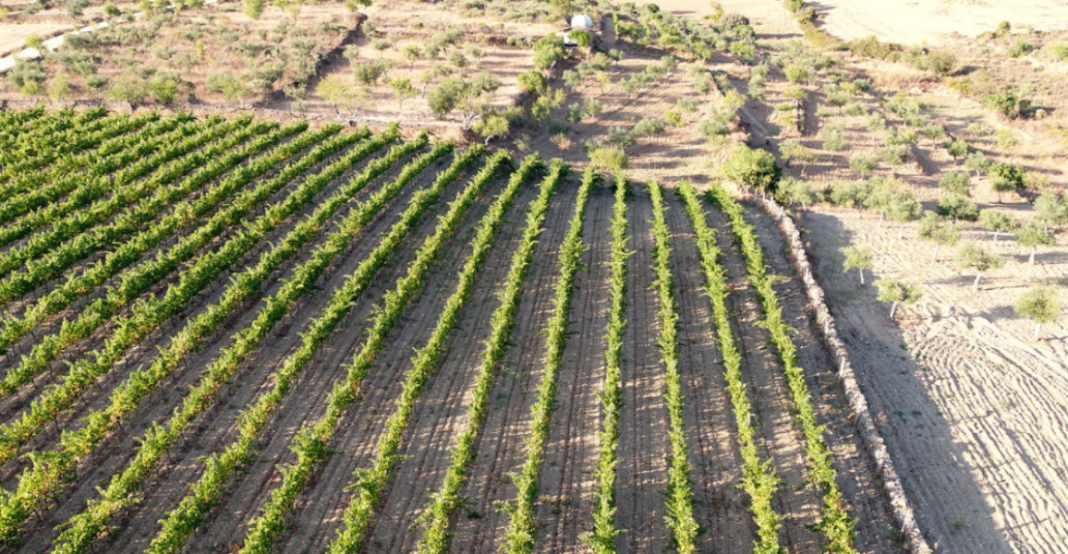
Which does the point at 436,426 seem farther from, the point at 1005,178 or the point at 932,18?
the point at 932,18

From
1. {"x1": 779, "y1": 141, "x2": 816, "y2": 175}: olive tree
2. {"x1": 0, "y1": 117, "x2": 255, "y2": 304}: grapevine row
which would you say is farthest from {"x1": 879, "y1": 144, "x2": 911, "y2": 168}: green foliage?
{"x1": 0, "y1": 117, "x2": 255, "y2": 304}: grapevine row

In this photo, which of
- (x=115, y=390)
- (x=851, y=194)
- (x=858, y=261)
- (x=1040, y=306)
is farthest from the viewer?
(x=851, y=194)

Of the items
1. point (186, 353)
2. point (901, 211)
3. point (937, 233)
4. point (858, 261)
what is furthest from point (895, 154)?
point (186, 353)

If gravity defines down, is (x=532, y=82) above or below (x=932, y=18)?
below

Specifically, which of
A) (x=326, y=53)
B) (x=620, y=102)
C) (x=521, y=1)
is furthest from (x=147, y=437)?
(x=521, y=1)

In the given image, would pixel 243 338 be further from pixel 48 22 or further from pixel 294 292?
pixel 48 22

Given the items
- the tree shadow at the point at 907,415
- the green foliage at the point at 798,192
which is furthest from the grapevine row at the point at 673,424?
the green foliage at the point at 798,192

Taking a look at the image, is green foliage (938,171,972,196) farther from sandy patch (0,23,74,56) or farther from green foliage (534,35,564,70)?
sandy patch (0,23,74,56)

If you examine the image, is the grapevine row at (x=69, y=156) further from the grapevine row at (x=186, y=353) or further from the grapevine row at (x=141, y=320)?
the grapevine row at (x=186, y=353)

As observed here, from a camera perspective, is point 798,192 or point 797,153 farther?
point 797,153
